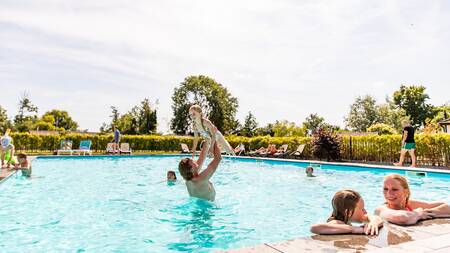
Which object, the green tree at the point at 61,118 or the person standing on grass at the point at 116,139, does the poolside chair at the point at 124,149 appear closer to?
the person standing on grass at the point at 116,139

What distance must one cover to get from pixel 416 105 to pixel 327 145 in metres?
49.9

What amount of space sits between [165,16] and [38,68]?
35.3 ft

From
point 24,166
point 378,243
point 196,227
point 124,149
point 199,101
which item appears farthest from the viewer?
point 199,101

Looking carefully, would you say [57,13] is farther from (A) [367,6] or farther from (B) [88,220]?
(A) [367,6]

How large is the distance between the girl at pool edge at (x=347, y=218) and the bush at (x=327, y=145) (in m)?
15.4

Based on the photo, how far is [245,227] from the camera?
16.3 ft

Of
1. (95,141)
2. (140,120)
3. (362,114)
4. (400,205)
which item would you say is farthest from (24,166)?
(362,114)

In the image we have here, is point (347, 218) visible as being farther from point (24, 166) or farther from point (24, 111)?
point (24, 111)

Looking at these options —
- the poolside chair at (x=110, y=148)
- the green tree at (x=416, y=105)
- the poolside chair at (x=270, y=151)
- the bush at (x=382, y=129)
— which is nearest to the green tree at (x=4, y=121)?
the poolside chair at (x=110, y=148)

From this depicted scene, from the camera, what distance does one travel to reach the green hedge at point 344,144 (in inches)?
566

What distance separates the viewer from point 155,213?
19.3 feet

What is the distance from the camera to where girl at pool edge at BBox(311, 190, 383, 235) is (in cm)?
310

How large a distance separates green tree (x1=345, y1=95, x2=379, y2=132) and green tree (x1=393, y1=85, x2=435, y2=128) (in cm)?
905

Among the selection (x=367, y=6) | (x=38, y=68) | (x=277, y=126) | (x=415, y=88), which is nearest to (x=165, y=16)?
(x=367, y=6)
